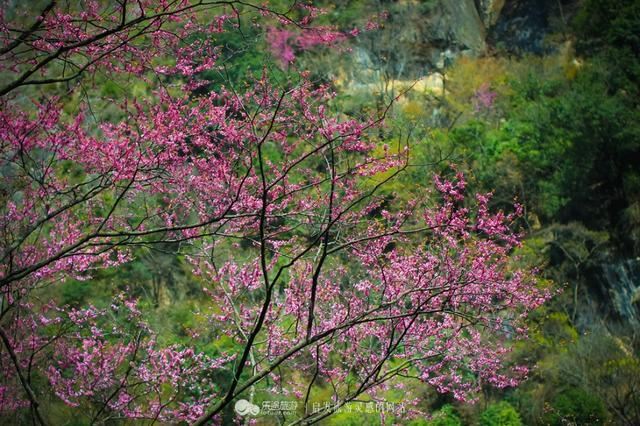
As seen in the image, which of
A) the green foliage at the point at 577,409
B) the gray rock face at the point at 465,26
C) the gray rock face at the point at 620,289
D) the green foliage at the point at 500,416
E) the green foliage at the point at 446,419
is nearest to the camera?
the green foliage at the point at 577,409

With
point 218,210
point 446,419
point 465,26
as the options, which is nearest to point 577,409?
point 446,419

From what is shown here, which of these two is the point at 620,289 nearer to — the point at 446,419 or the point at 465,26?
the point at 446,419

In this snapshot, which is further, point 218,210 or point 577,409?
point 577,409

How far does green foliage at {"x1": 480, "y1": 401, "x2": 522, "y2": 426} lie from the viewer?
1213 centimetres

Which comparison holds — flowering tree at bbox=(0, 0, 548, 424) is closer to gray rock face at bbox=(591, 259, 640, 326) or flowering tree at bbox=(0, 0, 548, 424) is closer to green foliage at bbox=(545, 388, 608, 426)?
green foliage at bbox=(545, 388, 608, 426)

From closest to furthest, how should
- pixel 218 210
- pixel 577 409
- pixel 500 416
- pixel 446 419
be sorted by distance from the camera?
1. pixel 218 210
2. pixel 577 409
3. pixel 500 416
4. pixel 446 419

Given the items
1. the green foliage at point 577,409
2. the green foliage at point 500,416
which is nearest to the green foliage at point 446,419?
the green foliage at point 500,416

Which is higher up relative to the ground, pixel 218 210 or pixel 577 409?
pixel 218 210

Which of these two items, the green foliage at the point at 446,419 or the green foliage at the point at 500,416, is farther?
the green foliage at the point at 446,419

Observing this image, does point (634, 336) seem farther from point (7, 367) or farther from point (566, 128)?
point (7, 367)

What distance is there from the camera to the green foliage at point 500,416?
12.1 metres

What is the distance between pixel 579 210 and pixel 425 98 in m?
9.07

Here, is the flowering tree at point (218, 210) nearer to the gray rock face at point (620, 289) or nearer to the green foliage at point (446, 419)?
the green foliage at point (446, 419)

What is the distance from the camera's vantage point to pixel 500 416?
12180 millimetres
